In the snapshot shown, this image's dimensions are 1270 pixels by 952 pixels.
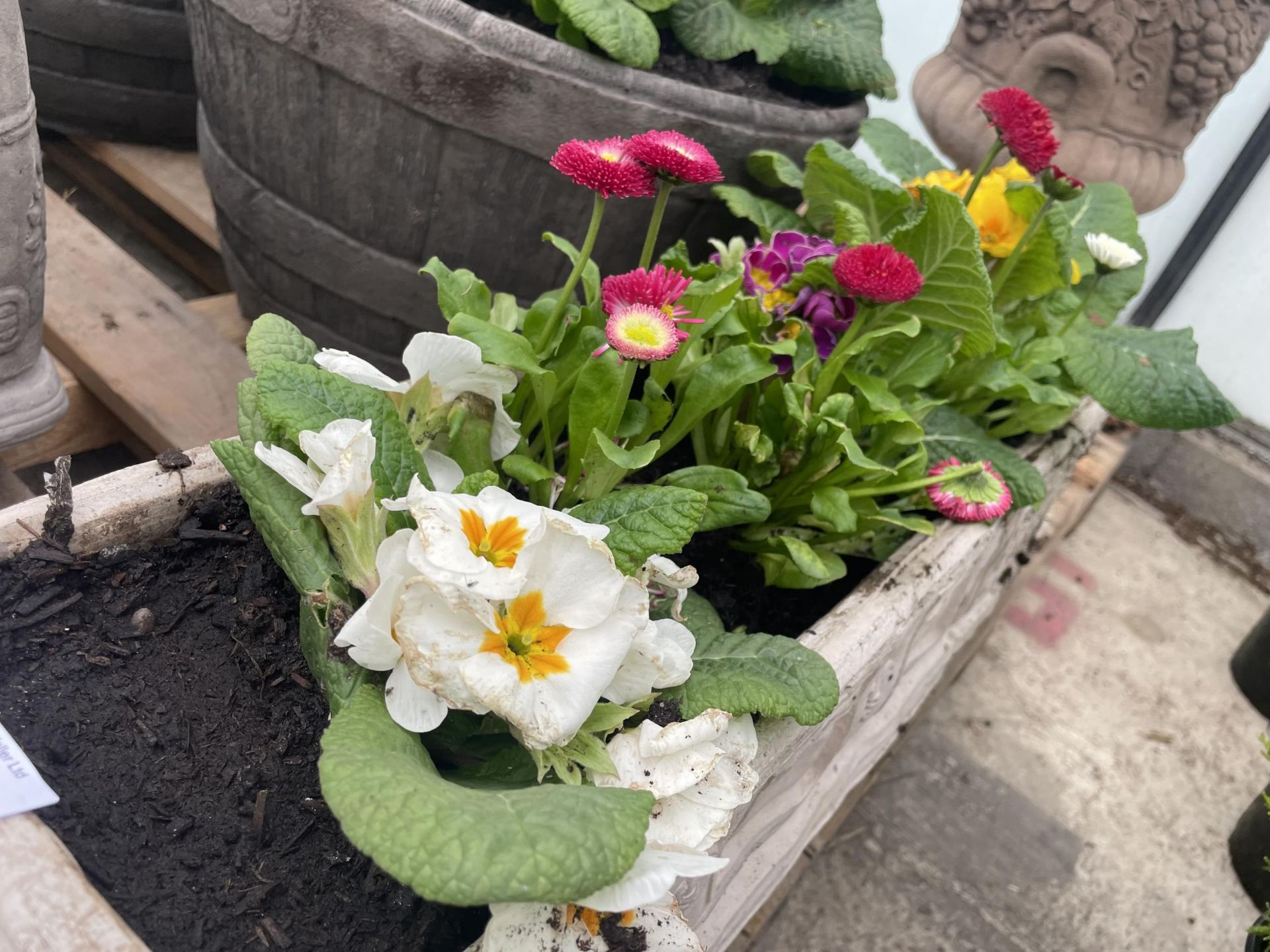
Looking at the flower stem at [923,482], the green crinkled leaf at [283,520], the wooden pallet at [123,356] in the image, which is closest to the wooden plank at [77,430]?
the wooden pallet at [123,356]

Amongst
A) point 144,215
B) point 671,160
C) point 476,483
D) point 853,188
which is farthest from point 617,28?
point 144,215

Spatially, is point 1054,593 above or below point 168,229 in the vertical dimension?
below

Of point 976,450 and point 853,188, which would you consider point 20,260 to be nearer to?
point 853,188

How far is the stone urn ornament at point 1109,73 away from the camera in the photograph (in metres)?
1.56

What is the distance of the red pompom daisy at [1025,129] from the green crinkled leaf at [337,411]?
707 millimetres

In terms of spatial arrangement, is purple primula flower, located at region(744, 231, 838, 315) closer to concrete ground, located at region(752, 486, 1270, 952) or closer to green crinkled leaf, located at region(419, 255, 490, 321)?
green crinkled leaf, located at region(419, 255, 490, 321)

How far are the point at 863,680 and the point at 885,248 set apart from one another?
1.37ft

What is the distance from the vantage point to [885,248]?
944mm

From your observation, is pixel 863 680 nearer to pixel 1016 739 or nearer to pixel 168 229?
pixel 1016 739

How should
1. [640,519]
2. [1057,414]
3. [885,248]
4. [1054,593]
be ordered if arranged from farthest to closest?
[1054,593] < [1057,414] < [885,248] < [640,519]

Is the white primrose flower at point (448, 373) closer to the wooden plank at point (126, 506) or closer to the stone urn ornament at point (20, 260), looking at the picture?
the wooden plank at point (126, 506)

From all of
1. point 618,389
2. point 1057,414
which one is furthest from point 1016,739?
point 618,389

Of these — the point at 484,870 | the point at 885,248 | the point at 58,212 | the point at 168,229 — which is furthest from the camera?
the point at 168,229

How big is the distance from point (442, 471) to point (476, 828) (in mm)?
380
